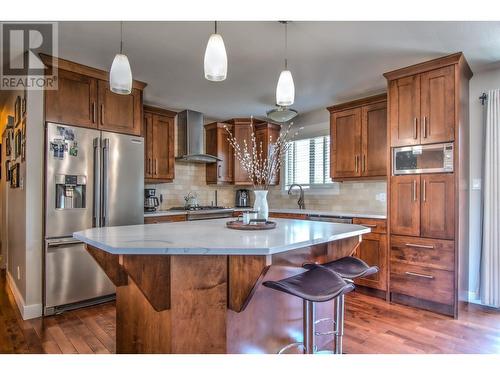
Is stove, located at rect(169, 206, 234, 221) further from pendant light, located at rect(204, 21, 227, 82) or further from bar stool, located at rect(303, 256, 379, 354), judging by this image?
pendant light, located at rect(204, 21, 227, 82)

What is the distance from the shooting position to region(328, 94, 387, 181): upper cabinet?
374 cm

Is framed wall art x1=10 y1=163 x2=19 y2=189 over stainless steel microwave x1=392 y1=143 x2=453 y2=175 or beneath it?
beneath

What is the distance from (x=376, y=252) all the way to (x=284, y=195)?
7.12 feet

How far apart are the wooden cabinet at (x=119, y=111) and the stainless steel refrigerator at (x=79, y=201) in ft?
0.36

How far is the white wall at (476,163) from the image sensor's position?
320cm

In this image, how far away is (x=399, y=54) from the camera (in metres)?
2.81

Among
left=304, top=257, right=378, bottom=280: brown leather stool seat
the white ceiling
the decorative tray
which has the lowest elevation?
left=304, top=257, right=378, bottom=280: brown leather stool seat

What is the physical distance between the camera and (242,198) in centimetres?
559

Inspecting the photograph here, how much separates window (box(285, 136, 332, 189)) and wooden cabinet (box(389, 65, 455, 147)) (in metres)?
1.48

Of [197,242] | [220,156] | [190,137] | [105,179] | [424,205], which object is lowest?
[197,242]

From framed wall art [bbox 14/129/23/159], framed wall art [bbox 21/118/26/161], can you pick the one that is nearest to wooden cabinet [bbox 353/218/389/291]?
framed wall art [bbox 21/118/26/161]

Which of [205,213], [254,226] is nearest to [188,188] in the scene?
[205,213]

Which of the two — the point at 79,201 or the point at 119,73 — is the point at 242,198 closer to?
the point at 79,201
